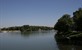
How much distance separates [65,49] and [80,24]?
732 inches

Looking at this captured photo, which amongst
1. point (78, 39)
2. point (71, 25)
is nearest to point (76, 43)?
point (78, 39)

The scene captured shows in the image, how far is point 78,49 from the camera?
39.9 m

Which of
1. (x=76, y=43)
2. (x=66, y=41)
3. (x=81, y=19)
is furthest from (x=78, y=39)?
(x=81, y=19)

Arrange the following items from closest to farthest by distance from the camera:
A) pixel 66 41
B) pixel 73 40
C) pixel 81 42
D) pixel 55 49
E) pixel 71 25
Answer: pixel 55 49, pixel 81 42, pixel 73 40, pixel 66 41, pixel 71 25

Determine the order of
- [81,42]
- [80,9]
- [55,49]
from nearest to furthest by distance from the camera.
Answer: [55,49]
[81,42]
[80,9]

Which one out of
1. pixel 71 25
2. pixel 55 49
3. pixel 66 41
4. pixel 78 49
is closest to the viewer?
pixel 78 49

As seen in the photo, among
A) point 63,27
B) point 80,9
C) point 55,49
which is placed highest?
point 80,9

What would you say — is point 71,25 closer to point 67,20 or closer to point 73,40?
point 67,20

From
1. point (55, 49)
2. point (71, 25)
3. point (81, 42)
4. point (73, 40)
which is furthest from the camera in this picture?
point (71, 25)

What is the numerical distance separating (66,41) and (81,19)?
8.73 metres

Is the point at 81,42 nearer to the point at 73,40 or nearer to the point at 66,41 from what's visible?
the point at 73,40

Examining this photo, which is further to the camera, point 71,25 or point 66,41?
point 71,25

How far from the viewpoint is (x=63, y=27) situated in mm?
81500

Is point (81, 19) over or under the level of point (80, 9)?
under
